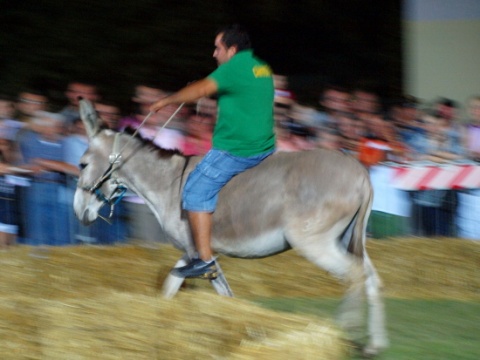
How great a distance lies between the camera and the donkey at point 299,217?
8117 millimetres

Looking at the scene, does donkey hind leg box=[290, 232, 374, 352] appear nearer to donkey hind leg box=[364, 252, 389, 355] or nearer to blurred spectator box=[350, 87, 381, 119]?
donkey hind leg box=[364, 252, 389, 355]

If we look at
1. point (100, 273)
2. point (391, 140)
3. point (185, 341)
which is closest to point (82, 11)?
point (391, 140)

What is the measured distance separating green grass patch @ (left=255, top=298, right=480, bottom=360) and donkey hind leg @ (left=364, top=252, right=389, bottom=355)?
10 cm

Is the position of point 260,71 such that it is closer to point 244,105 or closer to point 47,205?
point 244,105

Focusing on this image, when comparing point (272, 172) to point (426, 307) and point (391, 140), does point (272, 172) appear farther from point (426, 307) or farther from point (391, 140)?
point (391, 140)

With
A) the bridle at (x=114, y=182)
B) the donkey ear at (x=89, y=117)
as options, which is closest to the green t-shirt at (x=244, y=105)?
the bridle at (x=114, y=182)

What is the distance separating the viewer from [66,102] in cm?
1625

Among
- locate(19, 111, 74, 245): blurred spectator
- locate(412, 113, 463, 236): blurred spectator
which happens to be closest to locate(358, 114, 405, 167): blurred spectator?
locate(412, 113, 463, 236): blurred spectator

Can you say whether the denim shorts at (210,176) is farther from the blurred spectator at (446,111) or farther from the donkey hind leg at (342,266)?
the blurred spectator at (446,111)

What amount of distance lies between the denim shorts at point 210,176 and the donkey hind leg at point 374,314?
1.25m

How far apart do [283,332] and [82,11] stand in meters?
11.1

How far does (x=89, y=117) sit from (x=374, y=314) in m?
2.97

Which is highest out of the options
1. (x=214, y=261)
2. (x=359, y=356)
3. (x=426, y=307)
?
(x=214, y=261)

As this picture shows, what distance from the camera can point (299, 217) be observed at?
815 cm
